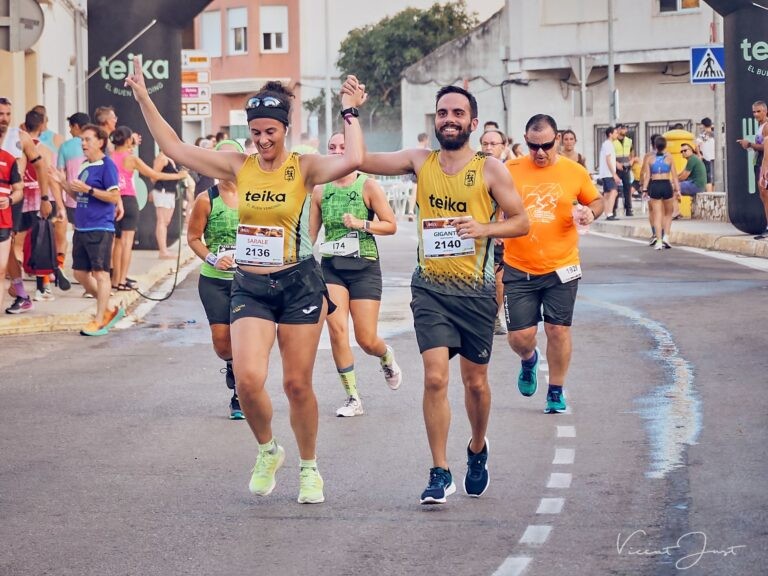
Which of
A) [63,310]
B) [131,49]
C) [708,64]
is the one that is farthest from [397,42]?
[63,310]

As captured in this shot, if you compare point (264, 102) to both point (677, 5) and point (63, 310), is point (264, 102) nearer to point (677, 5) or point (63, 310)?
point (63, 310)

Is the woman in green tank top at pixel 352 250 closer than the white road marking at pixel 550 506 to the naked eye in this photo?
No

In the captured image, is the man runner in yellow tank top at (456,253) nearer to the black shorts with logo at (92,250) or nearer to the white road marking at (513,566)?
the white road marking at (513,566)

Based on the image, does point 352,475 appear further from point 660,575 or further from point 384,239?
point 384,239

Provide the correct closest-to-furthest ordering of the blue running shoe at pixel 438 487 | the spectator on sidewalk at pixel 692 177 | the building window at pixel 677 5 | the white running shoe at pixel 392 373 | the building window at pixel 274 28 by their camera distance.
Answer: the blue running shoe at pixel 438 487
the white running shoe at pixel 392 373
the spectator on sidewalk at pixel 692 177
the building window at pixel 677 5
the building window at pixel 274 28

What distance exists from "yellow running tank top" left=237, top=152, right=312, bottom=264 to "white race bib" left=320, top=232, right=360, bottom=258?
2.67 metres

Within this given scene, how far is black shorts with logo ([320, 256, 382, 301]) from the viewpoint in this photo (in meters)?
10.5

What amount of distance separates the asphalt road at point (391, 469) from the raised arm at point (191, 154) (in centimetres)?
152

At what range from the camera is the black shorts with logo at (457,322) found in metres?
7.79

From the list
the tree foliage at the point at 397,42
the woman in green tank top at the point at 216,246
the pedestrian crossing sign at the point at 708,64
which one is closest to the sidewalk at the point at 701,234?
the pedestrian crossing sign at the point at 708,64

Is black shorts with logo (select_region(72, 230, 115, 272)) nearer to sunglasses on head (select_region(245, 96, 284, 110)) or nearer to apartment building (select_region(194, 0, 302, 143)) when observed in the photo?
sunglasses on head (select_region(245, 96, 284, 110))

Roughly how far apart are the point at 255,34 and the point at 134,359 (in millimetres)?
56319

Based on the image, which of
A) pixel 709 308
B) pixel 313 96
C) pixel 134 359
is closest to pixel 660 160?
pixel 709 308

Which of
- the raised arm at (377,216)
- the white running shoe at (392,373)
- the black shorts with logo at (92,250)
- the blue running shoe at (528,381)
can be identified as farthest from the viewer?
the black shorts with logo at (92,250)
